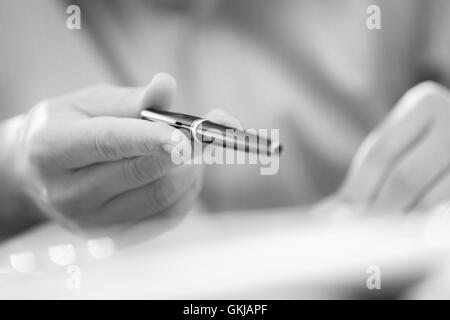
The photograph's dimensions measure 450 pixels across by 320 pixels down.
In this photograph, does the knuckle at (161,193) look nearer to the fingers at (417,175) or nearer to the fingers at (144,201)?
the fingers at (144,201)

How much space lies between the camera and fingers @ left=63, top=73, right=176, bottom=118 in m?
0.30

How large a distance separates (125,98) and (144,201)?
0.06 m

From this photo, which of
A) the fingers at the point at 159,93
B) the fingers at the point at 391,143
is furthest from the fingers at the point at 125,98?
the fingers at the point at 391,143

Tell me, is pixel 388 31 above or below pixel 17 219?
above

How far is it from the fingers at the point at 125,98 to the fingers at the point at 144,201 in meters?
0.04

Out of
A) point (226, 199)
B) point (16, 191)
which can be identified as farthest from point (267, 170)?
point (16, 191)

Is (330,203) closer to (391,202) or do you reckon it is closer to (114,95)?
(391,202)

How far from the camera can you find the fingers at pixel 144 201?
32 cm

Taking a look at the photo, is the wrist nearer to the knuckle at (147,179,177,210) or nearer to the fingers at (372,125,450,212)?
the knuckle at (147,179,177,210)

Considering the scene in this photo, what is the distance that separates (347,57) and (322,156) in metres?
0.07

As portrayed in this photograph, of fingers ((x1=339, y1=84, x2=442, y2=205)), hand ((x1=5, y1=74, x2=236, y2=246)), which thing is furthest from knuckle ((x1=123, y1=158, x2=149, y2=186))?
fingers ((x1=339, y1=84, x2=442, y2=205))

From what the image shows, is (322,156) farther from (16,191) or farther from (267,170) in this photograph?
(16,191)

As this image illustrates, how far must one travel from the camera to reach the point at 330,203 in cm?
36

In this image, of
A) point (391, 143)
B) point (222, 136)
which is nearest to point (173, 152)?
point (222, 136)
